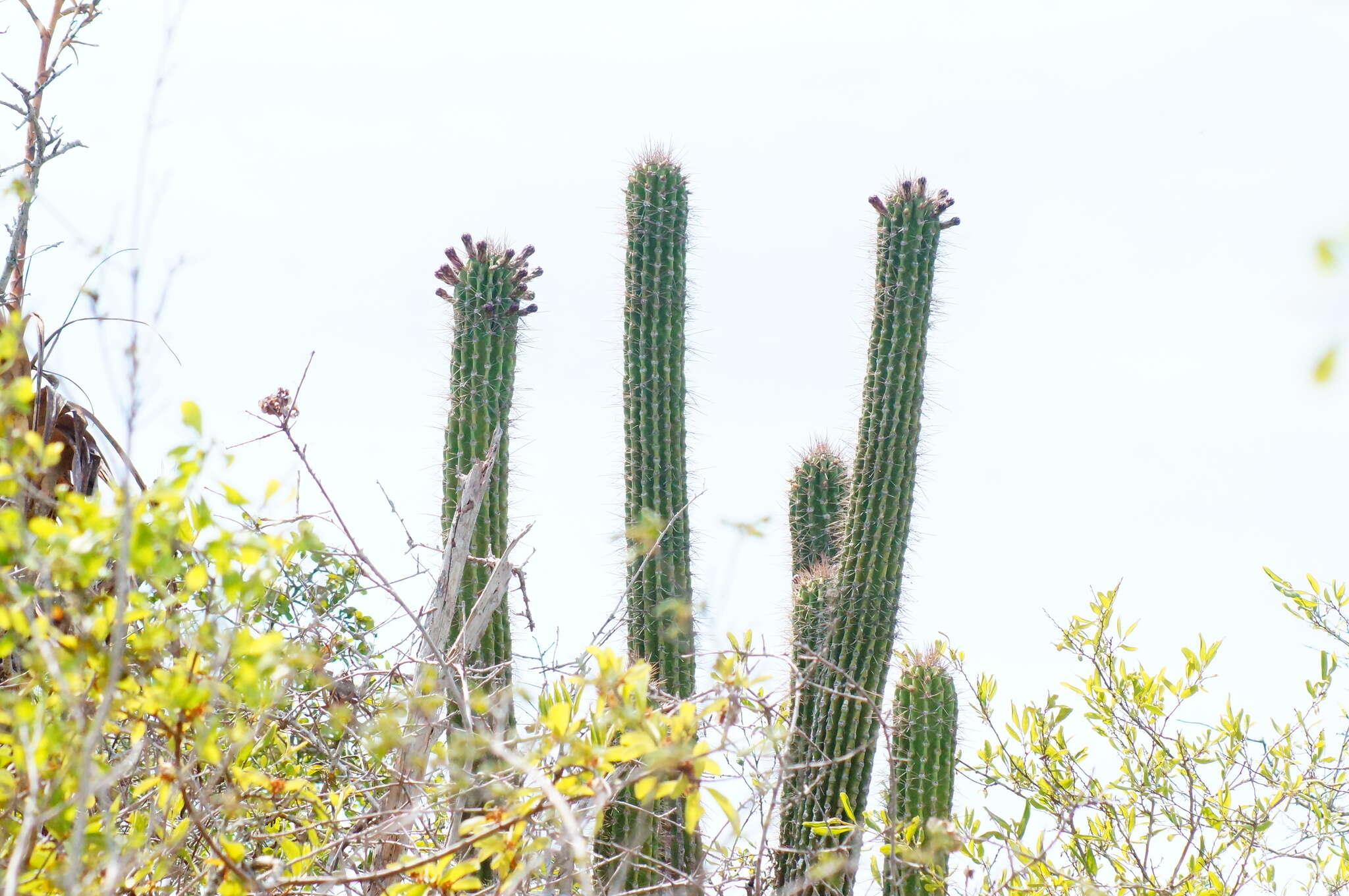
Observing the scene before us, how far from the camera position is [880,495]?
5918 millimetres

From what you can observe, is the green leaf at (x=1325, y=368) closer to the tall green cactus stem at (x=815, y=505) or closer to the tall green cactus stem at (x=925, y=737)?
the tall green cactus stem at (x=925, y=737)

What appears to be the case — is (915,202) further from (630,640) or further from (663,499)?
(630,640)

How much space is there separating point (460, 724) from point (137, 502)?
251cm

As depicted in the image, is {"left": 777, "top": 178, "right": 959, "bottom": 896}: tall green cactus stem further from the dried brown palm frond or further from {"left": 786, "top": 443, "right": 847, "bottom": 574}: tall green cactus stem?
the dried brown palm frond

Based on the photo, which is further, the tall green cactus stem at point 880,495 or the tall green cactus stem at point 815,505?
the tall green cactus stem at point 815,505

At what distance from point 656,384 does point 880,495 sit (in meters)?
1.37

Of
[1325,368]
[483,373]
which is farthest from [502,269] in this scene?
[1325,368]

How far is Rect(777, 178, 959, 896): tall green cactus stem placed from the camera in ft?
17.9

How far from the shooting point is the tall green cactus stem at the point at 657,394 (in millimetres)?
5590

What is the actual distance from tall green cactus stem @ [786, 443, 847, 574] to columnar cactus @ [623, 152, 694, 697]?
39.2 inches

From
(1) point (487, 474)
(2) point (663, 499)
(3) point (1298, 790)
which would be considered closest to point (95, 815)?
(1) point (487, 474)

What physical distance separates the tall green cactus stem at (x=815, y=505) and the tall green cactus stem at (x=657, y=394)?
1.00m

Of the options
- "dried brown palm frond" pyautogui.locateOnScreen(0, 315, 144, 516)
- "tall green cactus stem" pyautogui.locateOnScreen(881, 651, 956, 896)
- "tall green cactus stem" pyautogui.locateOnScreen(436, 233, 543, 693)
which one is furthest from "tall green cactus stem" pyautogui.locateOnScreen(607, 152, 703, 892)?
"dried brown palm frond" pyautogui.locateOnScreen(0, 315, 144, 516)

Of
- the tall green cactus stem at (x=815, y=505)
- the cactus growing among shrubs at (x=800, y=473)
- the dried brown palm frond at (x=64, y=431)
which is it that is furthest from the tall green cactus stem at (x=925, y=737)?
the dried brown palm frond at (x=64, y=431)
